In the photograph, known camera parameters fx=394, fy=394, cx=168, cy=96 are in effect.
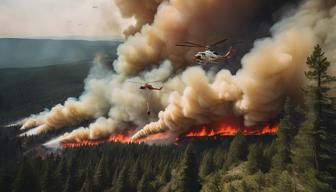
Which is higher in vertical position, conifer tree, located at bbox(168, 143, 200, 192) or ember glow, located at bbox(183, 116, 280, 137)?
→ ember glow, located at bbox(183, 116, 280, 137)

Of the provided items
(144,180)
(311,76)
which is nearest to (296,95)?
(144,180)

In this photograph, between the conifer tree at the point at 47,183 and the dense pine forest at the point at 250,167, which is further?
the conifer tree at the point at 47,183

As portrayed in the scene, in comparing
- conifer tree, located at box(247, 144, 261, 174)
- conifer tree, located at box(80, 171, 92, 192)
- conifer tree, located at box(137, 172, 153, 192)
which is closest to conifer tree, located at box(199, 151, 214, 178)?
conifer tree, located at box(137, 172, 153, 192)

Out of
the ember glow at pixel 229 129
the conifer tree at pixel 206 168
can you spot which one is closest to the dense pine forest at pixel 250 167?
the conifer tree at pixel 206 168

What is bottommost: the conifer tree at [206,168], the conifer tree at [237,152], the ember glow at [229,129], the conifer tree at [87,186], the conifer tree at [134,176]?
the conifer tree at [87,186]

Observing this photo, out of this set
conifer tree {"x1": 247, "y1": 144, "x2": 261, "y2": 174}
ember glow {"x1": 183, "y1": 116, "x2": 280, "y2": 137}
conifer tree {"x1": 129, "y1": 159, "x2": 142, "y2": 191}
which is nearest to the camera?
conifer tree {"x1": 247, "y1": 144, "x2": 261, "y2": 174}

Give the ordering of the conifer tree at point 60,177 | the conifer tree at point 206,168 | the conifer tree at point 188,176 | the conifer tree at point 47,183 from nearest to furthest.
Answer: the conifer tree at point 188,176 → the conifer tree at point 47,183 → the conifer tree at point 206,168 → the conifer tree at point 60,177

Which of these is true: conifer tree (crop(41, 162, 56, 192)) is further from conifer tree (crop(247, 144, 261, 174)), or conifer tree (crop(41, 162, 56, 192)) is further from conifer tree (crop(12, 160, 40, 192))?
conifer tree (crop(247, 144, 261, 174))

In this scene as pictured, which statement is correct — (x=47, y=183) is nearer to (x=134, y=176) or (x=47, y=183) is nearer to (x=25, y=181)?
(x=25, y=181)

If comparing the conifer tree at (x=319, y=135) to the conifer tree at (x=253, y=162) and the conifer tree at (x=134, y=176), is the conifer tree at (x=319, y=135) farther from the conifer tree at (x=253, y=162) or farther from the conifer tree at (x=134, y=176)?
the conifer tree at (x=134, y=176)
